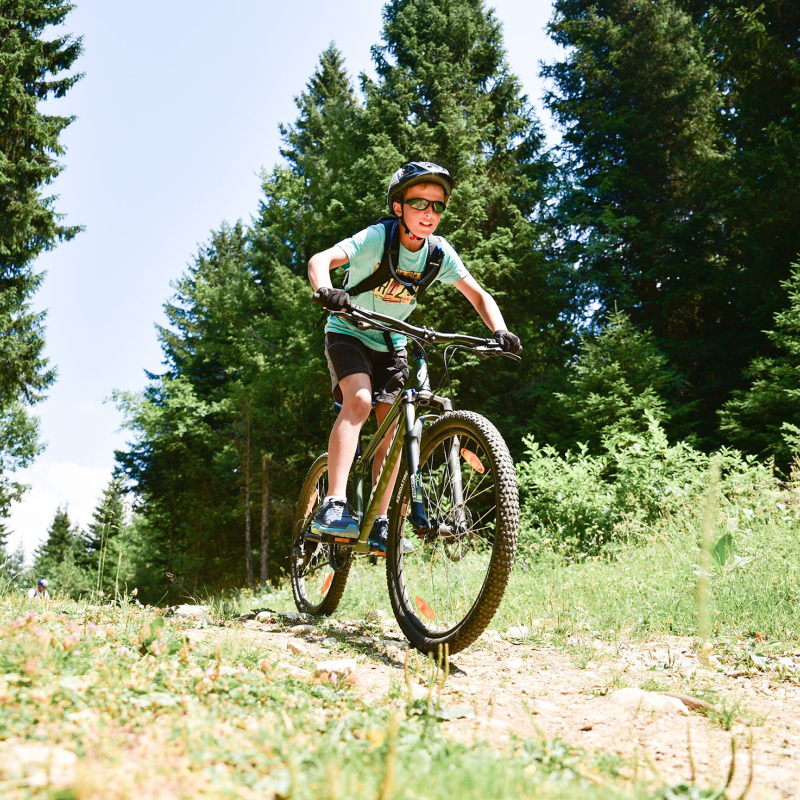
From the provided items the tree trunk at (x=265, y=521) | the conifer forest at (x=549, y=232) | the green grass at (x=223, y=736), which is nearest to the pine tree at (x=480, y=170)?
the conifer forest at (x=549, y=232)

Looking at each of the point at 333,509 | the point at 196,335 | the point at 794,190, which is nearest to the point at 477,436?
the point at 333,509

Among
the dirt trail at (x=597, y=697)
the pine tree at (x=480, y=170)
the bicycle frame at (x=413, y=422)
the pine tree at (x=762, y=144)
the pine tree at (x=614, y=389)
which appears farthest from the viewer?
the pine tree at (x=480, y=170)

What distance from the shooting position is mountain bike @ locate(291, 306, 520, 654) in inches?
112

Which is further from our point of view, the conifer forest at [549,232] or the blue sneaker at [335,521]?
the conifer forest at [549,232]

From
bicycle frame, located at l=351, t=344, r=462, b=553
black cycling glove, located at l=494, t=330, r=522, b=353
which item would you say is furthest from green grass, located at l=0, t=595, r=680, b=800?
black cycling glove, located at l=494, t=330, r=522, b=353

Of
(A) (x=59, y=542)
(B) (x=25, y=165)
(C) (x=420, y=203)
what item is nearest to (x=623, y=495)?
(C) (x=420, y=203)

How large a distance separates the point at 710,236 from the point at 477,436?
17118 mm

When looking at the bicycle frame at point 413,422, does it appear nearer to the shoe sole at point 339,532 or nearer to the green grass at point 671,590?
the shoe sole at point 339,532

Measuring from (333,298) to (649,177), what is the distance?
17.7 meters

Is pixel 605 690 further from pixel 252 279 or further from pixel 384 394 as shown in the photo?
pixel 252 279

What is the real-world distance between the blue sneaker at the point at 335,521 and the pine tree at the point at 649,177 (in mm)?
13459

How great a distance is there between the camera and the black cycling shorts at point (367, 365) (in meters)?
3.77

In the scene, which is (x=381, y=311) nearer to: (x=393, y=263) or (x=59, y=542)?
(x=393, y=263)

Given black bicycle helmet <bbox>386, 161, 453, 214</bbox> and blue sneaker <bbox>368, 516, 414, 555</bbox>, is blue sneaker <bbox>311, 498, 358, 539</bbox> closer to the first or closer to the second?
blue sneaker <bbox>368, 516, 414, 555</bbox>
